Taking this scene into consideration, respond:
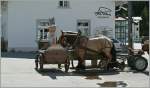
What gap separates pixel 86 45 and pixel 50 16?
16.6 m

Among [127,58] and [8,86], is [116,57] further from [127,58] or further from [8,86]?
[8,86]

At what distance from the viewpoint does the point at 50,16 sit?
37062 millimetres

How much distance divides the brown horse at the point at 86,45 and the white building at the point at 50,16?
16154 mm

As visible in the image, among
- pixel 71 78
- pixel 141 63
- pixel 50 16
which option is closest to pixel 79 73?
pixel 71 78

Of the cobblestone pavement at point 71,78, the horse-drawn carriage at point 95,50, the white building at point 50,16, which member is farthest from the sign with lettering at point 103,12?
the horse-drawn carriage at point 95,50

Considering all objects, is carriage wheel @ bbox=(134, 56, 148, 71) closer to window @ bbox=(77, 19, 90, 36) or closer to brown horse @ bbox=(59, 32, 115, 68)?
brown horse @ bbox=(59, 32, 115, 68)

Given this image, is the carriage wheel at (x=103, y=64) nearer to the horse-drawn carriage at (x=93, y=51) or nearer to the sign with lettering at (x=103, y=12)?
the horse-drawn carriage at (x=93, y=51)

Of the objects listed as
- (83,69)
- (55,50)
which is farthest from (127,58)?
(55,50)

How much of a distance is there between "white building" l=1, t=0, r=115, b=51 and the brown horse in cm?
1615

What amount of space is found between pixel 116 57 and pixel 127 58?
2.27 feet

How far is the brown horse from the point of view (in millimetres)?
20734

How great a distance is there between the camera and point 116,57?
21156 mm

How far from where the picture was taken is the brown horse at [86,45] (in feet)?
68.0

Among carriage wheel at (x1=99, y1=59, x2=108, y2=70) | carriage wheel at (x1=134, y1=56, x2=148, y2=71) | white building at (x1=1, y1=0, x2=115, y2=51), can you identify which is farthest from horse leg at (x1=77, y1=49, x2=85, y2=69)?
white building at (x1=1, y1=0, x2=115, y2=51)
